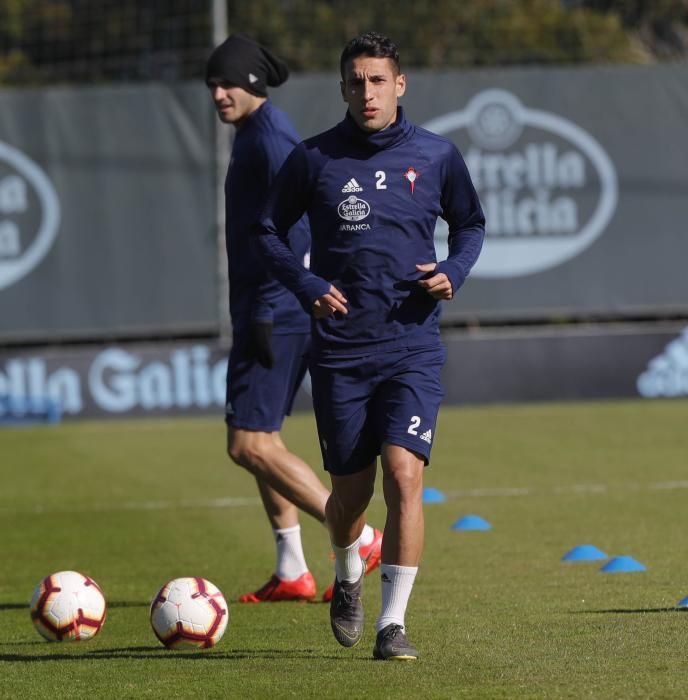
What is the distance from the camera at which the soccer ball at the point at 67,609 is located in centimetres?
614

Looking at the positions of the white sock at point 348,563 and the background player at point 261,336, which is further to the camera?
the background player at point 261,336

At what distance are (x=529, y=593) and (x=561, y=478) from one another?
190 inches

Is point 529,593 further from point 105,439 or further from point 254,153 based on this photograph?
point 105,439

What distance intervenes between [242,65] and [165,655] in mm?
2798

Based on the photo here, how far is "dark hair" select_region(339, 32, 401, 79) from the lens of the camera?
560 cm

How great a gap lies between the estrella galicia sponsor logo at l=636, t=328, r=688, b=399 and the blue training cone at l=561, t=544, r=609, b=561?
34.1 ft

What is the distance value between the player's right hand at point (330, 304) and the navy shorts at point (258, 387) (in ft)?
5.54

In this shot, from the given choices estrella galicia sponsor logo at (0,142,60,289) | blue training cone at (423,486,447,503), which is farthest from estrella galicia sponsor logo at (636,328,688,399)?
blue training cone at (423,486,447,503)

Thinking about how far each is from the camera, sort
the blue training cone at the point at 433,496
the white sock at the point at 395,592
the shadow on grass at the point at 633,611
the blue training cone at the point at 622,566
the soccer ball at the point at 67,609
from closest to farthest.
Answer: the white sock at the point at 395,592 < the soccer ball at the point at 67,609 < the shadow on grass at the point at 633,611 < the blue training cone at the point at 622,566 < the blue training cone at the point at 433,496

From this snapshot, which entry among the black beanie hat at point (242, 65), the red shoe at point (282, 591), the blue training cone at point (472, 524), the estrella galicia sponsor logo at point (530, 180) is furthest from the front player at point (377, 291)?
the estrella galicia sponsor logo at point (530, 180)

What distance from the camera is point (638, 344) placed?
59.6 ft

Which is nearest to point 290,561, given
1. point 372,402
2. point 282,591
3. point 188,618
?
point 282,591

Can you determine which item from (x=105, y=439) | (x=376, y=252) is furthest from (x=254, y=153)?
(x=105, y=439)

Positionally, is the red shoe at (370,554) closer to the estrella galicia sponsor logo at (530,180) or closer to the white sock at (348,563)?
the white sock at (348,563)
